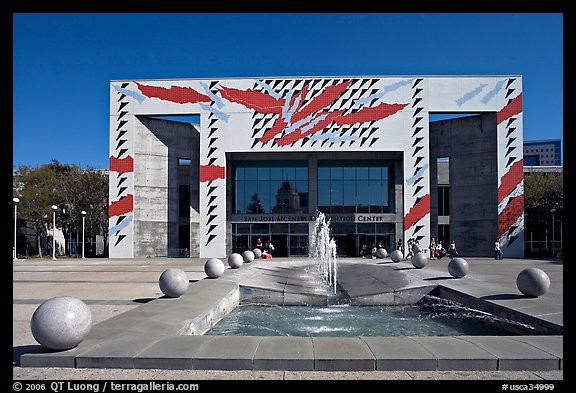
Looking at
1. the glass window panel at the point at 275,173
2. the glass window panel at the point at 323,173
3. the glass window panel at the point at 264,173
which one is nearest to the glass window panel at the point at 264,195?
the glass window panel at the point at 264,173

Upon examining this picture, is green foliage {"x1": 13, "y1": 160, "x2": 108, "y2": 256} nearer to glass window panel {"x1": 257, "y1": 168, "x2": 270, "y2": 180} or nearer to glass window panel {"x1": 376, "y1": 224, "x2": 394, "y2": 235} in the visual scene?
glass window panel {"x1": 257, "y1": 168, "x2": 270, "y2": 180}

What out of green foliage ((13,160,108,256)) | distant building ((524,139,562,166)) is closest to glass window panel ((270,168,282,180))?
green foliage ((13,160,108,256))

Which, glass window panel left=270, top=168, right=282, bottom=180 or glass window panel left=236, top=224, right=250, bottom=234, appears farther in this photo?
glass window panel left=270, top=168, right=282, bottom=180

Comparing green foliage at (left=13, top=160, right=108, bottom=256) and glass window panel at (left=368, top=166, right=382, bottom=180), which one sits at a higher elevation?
glass window panel at (left=368, top=166, right=382, bottom=180)

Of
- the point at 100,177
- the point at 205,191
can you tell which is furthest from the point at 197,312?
the point at 100,177

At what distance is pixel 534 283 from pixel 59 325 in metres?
10.0

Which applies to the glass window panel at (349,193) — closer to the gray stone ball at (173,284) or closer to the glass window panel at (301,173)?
the glass window panel at (301,173)

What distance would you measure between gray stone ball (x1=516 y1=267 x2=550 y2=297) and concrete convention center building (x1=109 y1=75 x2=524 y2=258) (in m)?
28.3

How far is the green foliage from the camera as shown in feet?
138

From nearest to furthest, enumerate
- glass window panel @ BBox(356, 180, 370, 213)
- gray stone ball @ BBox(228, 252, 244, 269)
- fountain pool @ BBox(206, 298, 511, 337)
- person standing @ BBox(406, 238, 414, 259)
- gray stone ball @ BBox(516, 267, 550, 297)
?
1. fountain pool @ BBox(206, 298, 511, 337)
2. gray stone ball @ BBox(516, 267, 550, 297)
3. gray stone ball @ BBox(228, 252, 244, 269)
4. person standing @ BBox(406, 238, 414, 259)
5. glass window panel @ BBox(356, 180, 370, 213)

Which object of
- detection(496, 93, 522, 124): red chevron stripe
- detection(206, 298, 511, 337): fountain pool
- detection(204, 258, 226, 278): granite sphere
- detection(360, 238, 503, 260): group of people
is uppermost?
detection(496, 93, 522, 124): red chevron stripe

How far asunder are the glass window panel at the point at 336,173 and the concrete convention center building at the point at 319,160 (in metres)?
0.10

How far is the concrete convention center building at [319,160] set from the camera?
38344 millimetres

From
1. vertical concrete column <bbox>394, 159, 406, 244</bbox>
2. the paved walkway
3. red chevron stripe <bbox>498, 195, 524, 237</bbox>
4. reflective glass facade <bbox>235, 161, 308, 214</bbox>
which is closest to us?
the paved walkway
